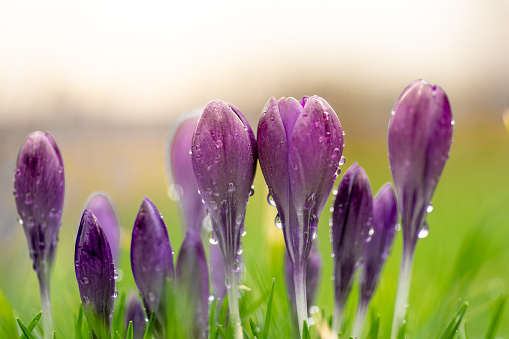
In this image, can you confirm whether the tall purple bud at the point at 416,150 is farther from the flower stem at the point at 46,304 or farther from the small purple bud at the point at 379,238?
the flower stem at the point at 46,304

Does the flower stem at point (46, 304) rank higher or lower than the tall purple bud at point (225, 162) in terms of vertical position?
lower

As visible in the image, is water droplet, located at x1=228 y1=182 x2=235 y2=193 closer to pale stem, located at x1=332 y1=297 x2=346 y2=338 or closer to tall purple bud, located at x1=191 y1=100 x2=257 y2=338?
tall purple bud, located at x1=191 y1=100 x2=257 y2=338

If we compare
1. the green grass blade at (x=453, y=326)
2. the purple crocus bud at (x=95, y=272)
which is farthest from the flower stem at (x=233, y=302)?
the green grass blade at (x=453, y=326)

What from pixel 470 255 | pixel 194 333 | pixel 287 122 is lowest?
pixel 194 333

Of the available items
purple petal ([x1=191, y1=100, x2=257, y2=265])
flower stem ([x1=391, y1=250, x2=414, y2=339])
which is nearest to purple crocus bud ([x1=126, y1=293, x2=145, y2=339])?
purple petal ([x1=191, y1=100, x2=257, y2=265])

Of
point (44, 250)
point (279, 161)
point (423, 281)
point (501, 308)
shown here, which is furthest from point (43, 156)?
point (423, 281)

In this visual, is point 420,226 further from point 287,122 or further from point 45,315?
point 45,315
